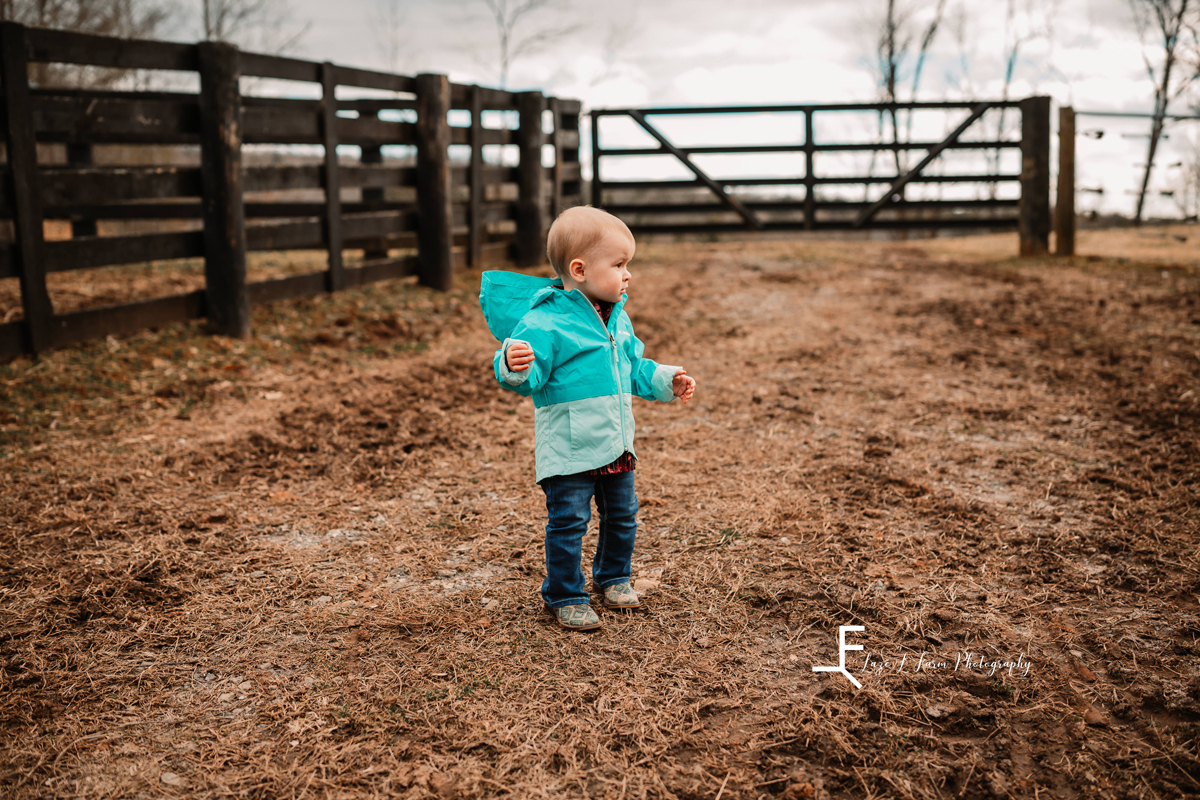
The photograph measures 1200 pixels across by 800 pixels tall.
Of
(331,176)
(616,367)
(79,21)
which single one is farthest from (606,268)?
(79,21)

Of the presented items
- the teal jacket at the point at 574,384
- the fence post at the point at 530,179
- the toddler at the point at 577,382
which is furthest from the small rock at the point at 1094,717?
the fence post at the point at 530,179

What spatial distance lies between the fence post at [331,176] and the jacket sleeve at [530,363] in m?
5.80

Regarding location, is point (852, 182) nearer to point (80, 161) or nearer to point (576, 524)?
point (80, 161)

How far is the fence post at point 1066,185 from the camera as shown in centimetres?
1126

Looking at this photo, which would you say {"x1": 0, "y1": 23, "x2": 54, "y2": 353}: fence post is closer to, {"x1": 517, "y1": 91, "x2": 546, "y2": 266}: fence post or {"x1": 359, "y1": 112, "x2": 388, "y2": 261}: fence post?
{"x1": 359, "y1": 112, "x2": 388, "y2": 261}: fence post

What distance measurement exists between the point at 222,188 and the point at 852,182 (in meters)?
8.14

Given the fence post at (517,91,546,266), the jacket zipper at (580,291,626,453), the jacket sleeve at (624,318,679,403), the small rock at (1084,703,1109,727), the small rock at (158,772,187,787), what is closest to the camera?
the small rock at (158,772,187,787)

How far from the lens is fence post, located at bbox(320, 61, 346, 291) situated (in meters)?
8.05

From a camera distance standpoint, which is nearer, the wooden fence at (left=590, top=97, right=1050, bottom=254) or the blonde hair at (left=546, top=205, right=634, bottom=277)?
the blonde hair at (left=546, top=205, right=634, bottom=277)

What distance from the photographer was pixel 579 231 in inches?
110

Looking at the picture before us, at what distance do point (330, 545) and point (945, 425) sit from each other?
3.18m

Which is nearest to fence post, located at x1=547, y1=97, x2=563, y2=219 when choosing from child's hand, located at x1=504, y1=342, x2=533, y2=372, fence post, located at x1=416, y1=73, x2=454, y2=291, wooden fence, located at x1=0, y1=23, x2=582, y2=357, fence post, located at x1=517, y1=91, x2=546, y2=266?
wooden fence, located at x1=0, y1=23, x2=582, y2=357

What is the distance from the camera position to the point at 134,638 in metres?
2.82

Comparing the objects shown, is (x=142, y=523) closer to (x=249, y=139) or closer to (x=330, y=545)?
(x=330, y=545)
